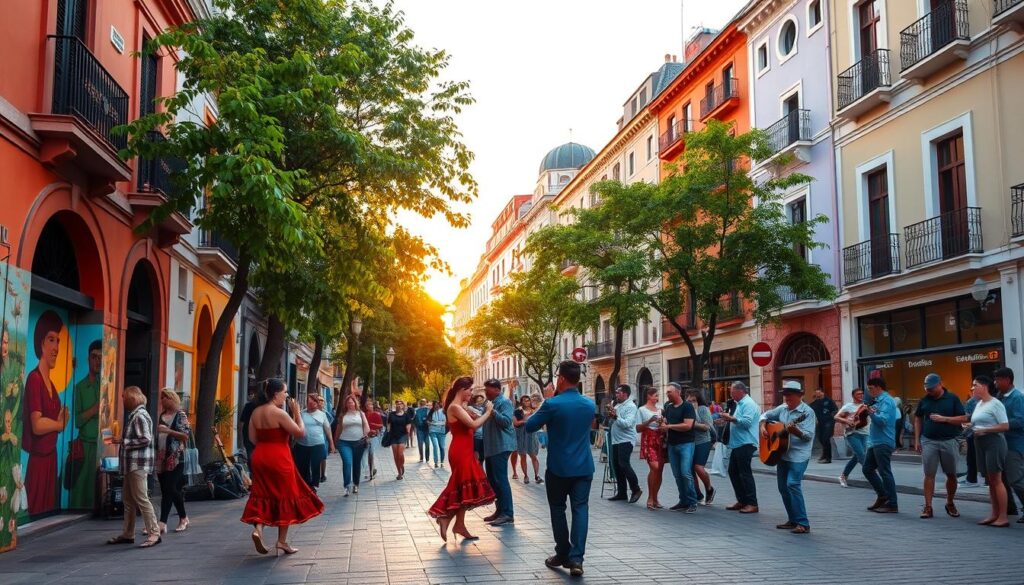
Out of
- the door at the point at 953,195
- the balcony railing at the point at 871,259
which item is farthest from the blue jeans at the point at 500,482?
the balcony railing at the point at 871,259

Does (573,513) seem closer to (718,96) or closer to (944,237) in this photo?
(944,237)

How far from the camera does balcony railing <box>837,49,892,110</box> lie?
2384 cm

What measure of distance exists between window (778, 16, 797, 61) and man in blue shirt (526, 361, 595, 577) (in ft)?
80.0

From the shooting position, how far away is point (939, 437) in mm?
11672

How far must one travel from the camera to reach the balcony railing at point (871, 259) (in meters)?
23.2

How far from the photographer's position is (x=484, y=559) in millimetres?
8758

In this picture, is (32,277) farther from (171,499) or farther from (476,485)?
(476,485)

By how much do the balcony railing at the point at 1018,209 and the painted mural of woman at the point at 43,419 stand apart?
17.9 meters

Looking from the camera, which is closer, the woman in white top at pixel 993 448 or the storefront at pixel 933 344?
the woman in white top at pixel 993 448

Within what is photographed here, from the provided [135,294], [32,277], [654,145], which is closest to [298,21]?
[135,294]

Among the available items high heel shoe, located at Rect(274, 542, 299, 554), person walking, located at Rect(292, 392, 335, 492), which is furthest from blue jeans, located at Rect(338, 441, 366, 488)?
high heel shoe, located at Rect(274, 542, 299, 554)

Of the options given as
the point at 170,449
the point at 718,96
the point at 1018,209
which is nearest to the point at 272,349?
the point at 170,449

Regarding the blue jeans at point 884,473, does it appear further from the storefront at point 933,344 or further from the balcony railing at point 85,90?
the balcony railing at point 85,90

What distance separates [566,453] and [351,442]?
9063 millimetres
